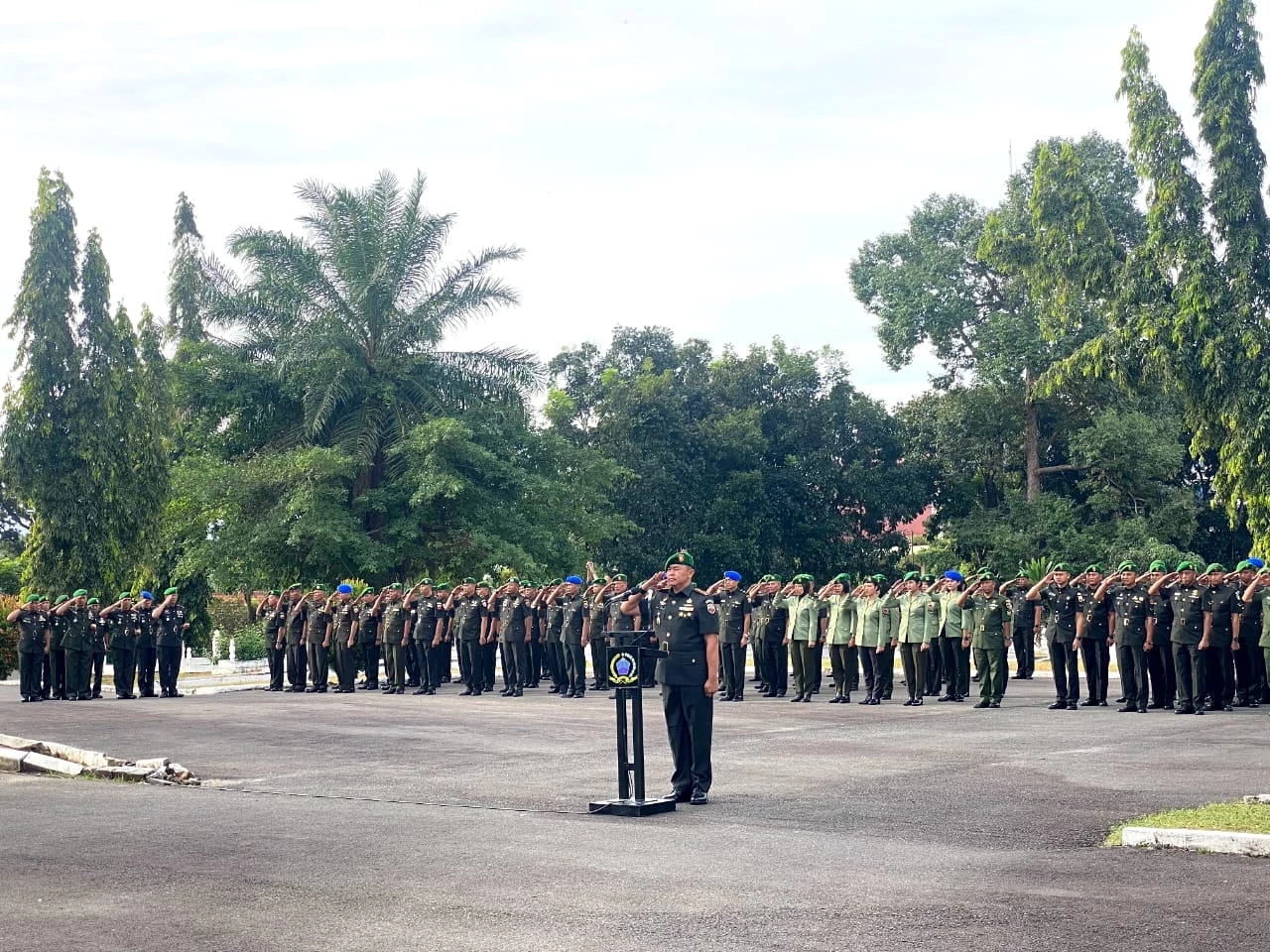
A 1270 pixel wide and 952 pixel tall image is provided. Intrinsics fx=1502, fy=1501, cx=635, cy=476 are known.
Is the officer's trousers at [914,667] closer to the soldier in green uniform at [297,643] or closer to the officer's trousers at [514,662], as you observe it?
the officer's trousers at [514,662]

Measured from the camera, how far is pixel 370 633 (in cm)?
2577

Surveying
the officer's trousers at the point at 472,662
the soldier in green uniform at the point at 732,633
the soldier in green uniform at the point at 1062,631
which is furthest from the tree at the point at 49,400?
the soldier in green uniform at the point at 1062,631

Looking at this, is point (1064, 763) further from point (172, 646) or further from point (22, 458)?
point (22, 458)

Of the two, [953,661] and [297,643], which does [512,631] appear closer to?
[297,643]

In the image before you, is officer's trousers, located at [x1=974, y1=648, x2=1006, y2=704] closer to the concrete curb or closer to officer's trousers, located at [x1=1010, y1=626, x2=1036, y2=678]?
officer's trousers, located at [x1=1010, y1=626, x2=1036, y2=678]

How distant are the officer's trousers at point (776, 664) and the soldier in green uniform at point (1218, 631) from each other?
635 centimetres

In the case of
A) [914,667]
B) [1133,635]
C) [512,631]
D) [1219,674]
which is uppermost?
[512,631]

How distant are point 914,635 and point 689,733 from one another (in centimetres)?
1014

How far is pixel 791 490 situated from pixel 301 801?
3782 centimetres

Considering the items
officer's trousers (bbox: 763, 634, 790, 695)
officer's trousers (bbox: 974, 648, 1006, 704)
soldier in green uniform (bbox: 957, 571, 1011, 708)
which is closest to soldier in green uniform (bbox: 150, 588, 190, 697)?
officer's trousers (bbox: 763, 634, 790, 695)

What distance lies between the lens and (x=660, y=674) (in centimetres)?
1073

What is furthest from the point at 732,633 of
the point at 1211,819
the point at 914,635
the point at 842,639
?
the point at 1211,819

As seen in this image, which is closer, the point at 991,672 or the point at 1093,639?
the point at 1093,639

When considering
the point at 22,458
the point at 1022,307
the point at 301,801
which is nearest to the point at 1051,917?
the point at 301,801
